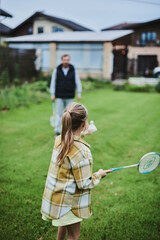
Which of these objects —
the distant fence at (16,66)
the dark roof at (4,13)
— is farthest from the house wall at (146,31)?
the distant fence at (16,66)

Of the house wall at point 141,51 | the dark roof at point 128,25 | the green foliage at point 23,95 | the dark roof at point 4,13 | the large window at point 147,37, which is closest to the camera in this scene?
the dark roof at point 4,13

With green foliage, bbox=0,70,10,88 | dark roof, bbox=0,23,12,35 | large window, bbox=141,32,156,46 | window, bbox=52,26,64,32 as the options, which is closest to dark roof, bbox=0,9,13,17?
dark roof, bbox=0,23,12,35

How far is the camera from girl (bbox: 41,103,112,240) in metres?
1.82

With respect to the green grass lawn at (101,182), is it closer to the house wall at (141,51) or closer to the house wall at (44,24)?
the house wall at (141,51)

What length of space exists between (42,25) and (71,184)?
2864mm

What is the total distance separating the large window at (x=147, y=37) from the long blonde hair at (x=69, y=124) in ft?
8.15

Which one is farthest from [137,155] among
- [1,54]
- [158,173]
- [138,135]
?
[1,54]

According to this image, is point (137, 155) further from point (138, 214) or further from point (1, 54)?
point (1, 54)

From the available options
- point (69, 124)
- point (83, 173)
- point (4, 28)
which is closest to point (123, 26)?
point (4, 28)

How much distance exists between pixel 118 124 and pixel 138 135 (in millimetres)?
963

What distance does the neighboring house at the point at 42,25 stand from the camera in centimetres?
368

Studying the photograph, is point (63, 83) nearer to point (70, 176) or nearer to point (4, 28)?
point (4, 28)

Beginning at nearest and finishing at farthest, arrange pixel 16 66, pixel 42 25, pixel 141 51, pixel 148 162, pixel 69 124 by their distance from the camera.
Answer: pixel 69 124, pixel 148 162, pixel 42 25, pixel 141 51, pixel 16 66

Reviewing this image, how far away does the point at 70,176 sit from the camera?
6.07 feet
